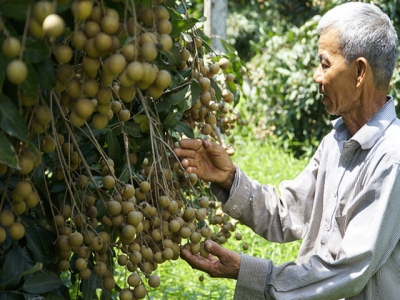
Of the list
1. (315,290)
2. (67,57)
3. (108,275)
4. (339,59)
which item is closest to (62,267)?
(108,275)

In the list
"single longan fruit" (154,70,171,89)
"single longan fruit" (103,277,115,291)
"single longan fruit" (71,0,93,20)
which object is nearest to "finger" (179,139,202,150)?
"single longan fruit" (103,277,115,291)

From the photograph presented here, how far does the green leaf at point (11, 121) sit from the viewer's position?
3.13 feet

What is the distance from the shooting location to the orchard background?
94 centimetres

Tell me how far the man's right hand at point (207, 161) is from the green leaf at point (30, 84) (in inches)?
28.4

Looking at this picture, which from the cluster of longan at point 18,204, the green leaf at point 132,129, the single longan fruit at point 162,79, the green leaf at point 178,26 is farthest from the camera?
the green leaf at point 132,129

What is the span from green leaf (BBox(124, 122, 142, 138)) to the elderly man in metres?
0.22

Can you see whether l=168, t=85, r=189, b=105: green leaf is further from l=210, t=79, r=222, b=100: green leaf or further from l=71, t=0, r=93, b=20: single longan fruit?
l=71, t=0, r=93, b=20: single longan fruit

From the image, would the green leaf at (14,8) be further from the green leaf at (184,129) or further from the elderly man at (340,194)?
the elderly man at (340,194)

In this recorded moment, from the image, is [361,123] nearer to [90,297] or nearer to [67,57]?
[90,297]

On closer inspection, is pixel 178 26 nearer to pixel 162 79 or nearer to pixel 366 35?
pixel 162 79

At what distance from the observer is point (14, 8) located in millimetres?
1018

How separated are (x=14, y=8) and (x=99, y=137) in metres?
Answer: 0.65

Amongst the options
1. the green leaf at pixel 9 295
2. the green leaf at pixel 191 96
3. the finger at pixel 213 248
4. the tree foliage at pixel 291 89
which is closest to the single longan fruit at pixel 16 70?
the green leaf at pixel 9 295

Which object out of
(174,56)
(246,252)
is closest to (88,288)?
(174,56)
